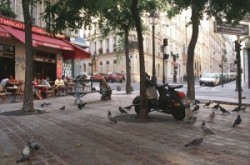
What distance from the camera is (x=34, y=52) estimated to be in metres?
23.5

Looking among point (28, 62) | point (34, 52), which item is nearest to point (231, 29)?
point (28, 62)

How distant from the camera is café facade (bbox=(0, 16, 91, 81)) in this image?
20.6 m

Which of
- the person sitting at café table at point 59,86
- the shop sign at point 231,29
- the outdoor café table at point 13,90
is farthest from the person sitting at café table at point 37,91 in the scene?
the shop sign at point 231,29

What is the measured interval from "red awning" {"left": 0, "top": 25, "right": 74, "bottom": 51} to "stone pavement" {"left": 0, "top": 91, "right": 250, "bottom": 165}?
30.1ft

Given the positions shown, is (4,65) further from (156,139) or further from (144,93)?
(156,139)

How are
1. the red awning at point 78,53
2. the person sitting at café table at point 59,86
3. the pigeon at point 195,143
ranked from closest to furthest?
the pigeon at point 195,143 < the person sitting at café table at point 59,86 < the red awning at point 78,53

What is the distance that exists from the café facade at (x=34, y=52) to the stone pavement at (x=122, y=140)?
10.1 meters

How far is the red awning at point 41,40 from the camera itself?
19.7 metres

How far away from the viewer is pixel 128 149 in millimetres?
6711

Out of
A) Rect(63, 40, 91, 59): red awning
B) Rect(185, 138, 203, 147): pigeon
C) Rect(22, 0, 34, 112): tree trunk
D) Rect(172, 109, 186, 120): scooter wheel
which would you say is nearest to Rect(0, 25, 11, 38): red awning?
Rect(63, 40, 91, 59): red awning

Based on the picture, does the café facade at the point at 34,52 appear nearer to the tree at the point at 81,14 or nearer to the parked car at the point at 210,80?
the tree at the point at 81,14

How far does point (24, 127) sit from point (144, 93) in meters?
3.00

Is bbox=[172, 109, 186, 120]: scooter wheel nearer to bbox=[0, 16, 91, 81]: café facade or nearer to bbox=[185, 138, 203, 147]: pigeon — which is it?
bbox=[185, 138, 203, 147]: pigeon

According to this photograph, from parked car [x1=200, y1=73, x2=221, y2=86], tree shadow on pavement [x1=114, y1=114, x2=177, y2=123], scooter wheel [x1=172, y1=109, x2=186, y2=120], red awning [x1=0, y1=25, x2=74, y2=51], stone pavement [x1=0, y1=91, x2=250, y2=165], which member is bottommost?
stone pavement [x1=0, y1=91, x2=250, y2=165]
